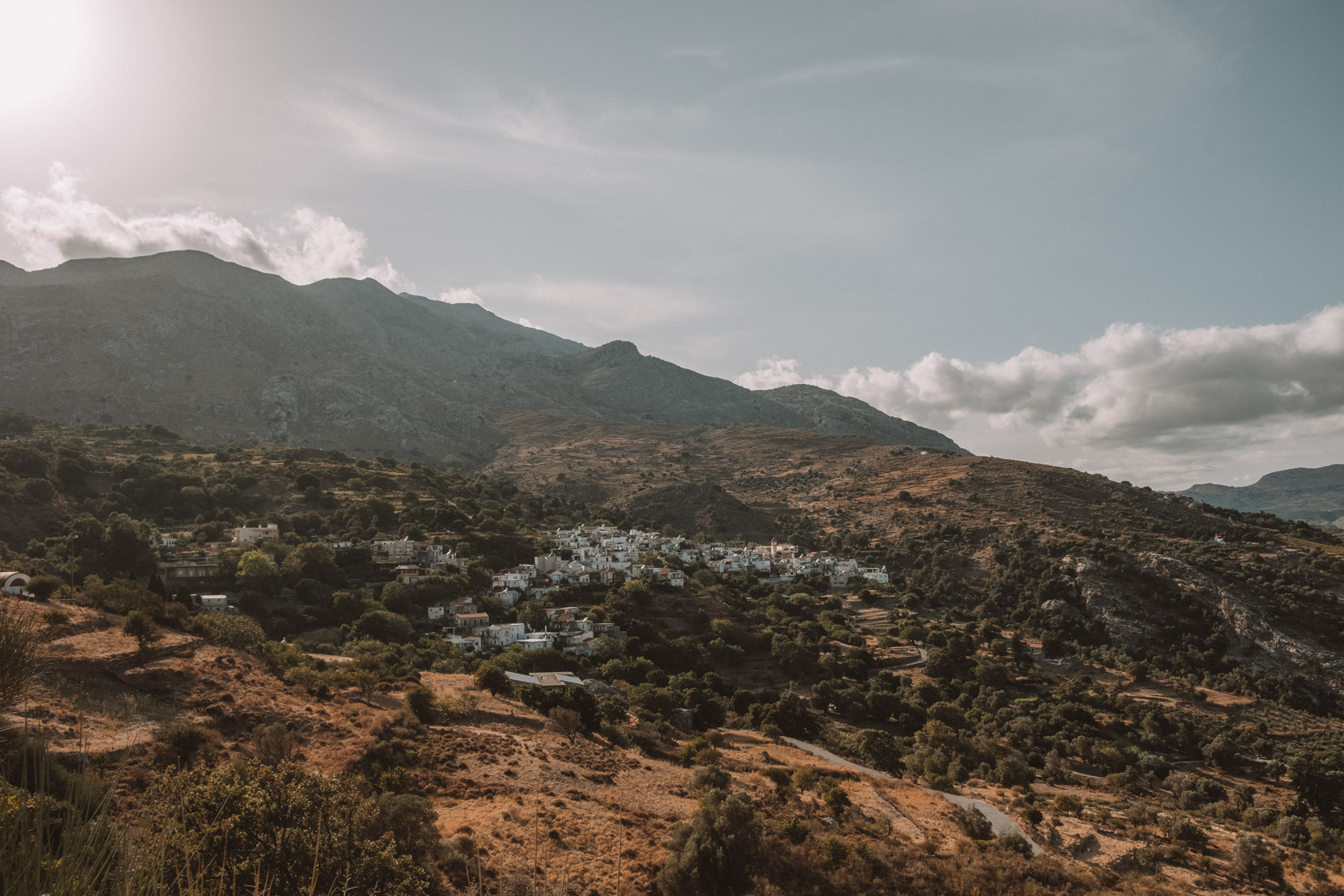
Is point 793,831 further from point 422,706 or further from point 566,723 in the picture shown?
point 422,706

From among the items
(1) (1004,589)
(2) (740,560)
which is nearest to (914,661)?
(1) (1004,589)

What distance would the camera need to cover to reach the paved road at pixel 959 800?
23141 mm

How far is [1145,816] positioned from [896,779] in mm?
9122

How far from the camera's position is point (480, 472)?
382ft

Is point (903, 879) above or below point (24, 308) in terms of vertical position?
below

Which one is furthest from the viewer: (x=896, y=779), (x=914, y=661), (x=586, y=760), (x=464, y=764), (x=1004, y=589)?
(x=1004, y=589)

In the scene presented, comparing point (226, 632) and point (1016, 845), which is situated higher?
point (226, 632)

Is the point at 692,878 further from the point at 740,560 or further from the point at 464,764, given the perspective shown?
the point at 740,560

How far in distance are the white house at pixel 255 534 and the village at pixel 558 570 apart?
88 millimetres

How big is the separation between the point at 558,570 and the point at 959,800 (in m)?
39.9

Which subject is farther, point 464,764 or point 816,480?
point 816,480

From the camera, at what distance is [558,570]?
198 feet

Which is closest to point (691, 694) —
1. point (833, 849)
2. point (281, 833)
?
point (833, 849)

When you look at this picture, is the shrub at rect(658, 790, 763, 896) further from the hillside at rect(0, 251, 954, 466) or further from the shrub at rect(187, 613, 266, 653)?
the hillside at rect(0, 251, 954, 466)
